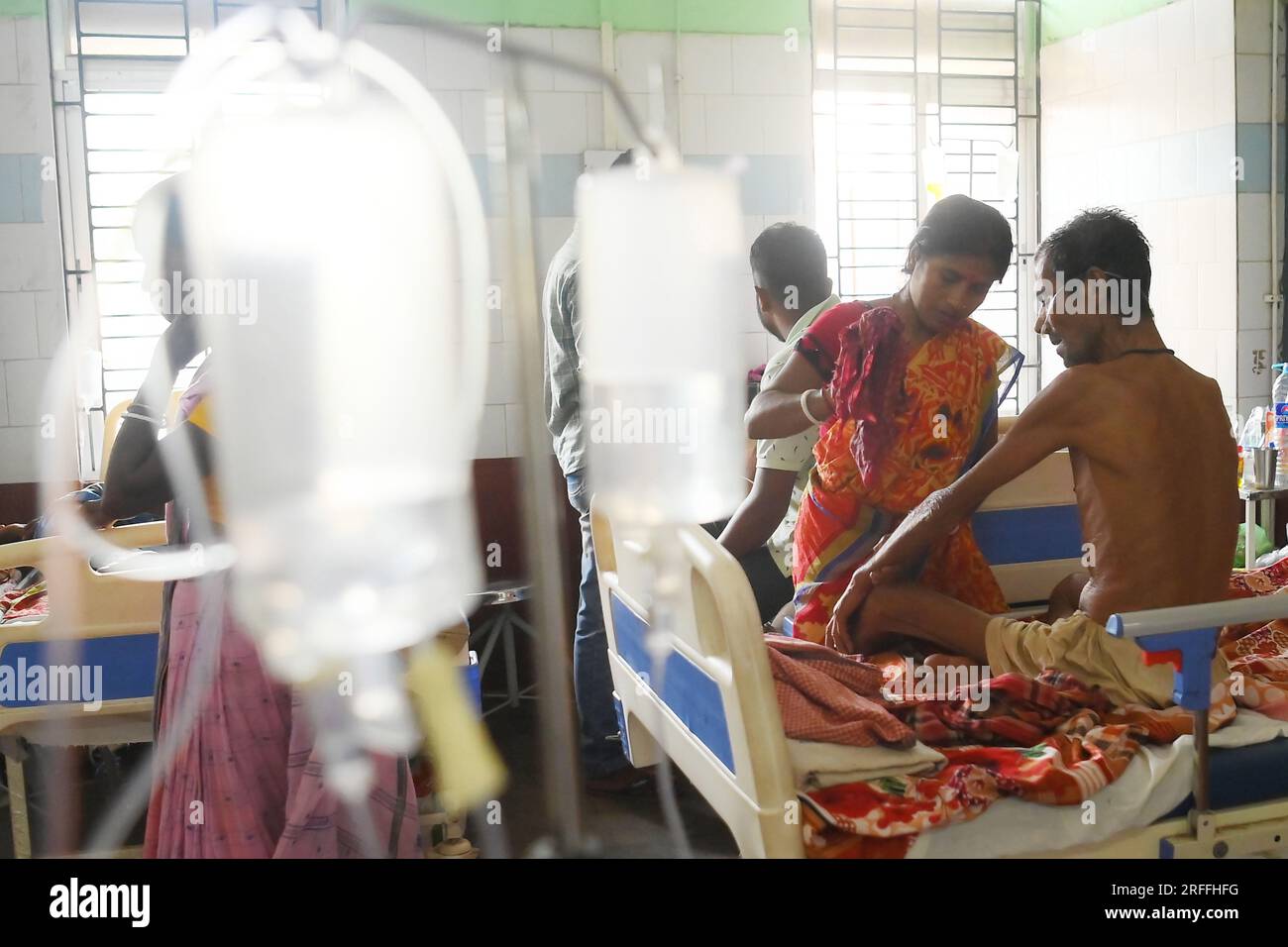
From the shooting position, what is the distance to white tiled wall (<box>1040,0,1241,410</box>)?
3566mm

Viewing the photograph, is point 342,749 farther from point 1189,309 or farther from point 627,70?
point 1189,309

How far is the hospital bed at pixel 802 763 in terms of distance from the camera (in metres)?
1.27

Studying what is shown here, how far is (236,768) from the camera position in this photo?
1467 millimetres

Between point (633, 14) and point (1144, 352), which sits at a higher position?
point (633, 14)

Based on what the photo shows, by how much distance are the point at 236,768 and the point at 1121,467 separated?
1429mm

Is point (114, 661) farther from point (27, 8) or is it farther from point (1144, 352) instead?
point (27, 8)

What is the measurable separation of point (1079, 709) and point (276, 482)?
4.02ft

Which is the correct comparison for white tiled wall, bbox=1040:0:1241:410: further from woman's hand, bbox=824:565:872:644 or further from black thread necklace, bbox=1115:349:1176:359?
woman's hand, bbox=824:565:872:644

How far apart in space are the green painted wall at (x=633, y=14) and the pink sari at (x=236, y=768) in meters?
2.05

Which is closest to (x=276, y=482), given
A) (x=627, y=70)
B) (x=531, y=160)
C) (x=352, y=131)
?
(x=352, y=131)

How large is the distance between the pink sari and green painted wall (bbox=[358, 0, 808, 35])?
205cm

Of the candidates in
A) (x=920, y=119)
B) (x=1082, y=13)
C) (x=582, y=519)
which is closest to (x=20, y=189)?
(x=582, y=519)

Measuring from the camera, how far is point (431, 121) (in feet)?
3.70

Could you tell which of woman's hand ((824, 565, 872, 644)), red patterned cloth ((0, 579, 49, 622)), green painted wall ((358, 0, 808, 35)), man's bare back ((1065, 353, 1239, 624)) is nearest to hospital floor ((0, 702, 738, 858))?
red patterned cloth ((0, 579, 49, 622))
